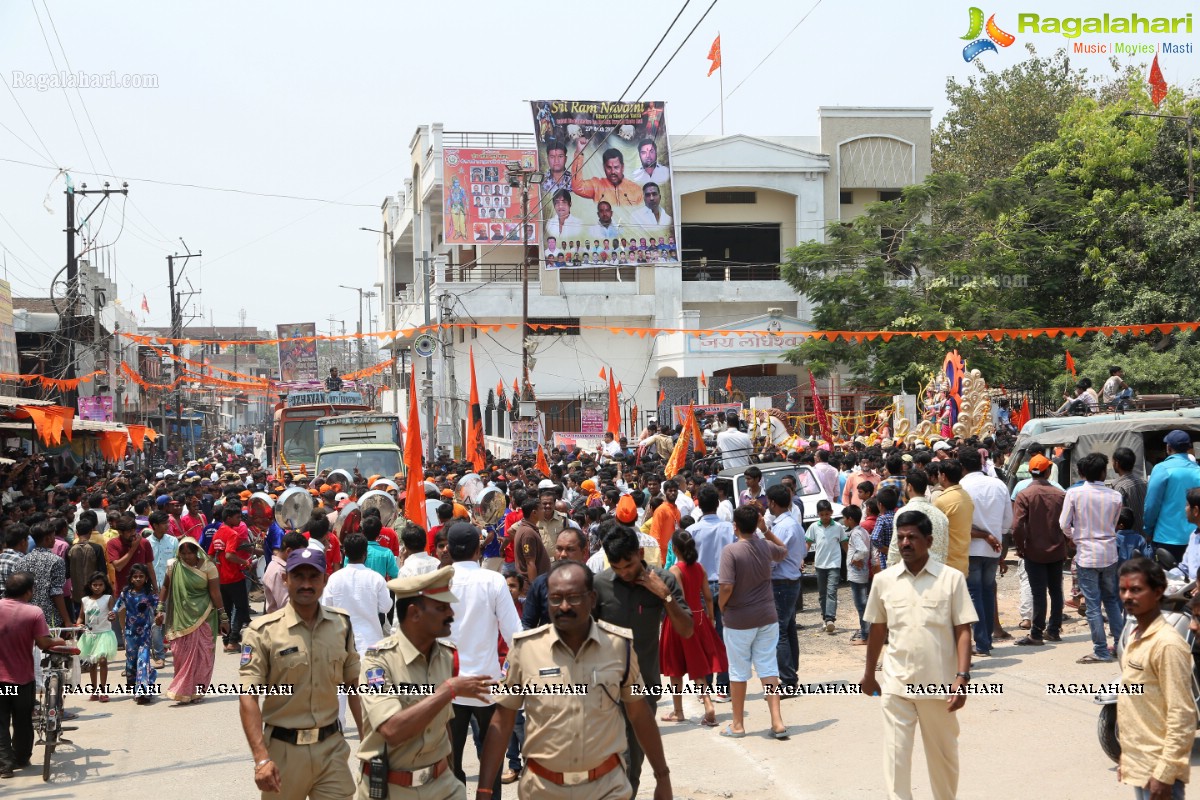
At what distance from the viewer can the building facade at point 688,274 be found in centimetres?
4356

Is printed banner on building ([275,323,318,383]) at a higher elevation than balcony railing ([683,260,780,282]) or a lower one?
lower

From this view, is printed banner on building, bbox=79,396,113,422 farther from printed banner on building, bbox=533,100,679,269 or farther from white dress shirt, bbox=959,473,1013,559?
white dress shirt, bbox=959,473,1013,559

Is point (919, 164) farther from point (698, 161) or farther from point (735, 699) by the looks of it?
point (735, 699)

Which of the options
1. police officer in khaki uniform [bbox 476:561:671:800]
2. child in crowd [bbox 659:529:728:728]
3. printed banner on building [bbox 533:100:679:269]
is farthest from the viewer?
printed banner on building [bbox 533:100:679:269]

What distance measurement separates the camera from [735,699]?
8375 mm

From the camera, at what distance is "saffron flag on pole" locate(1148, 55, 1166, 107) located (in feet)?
132

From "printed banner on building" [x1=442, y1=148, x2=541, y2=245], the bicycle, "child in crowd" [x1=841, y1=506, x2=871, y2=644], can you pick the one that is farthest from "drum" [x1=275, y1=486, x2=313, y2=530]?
"printed banner on building" [x1=442, y1=148, x2=541, y2=245]

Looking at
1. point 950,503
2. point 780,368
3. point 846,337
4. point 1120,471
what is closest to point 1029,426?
point 1120,471

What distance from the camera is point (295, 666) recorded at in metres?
5.19

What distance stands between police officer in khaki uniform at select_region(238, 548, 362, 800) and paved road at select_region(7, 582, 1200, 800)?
2399mm

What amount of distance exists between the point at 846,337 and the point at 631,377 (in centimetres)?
1068

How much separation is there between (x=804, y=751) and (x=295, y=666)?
3.97 metres

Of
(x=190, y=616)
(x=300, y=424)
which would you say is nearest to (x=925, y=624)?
(x=190, y=616)

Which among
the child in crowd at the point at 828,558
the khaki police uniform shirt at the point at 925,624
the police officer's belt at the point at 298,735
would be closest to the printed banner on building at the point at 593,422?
the child in crowd at the point at 828,558
